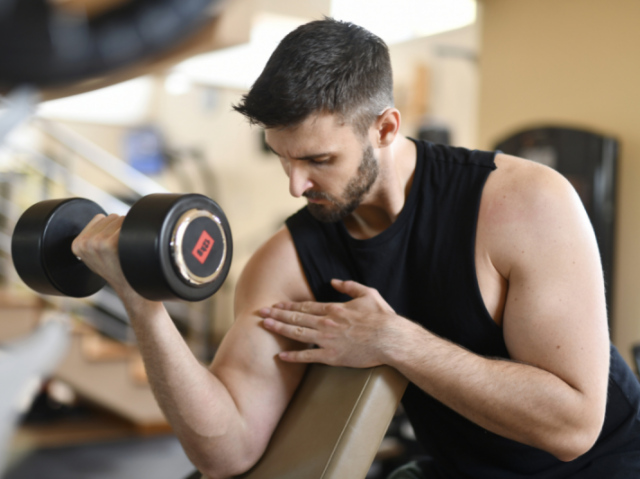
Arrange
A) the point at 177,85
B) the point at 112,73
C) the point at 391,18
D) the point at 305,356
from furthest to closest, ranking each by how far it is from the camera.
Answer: the point at 177,85 < the point at 391,18 < the point at 112,73 < the point at 305,356

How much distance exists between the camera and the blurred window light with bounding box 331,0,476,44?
4229 mm

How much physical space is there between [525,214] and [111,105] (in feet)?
24.2

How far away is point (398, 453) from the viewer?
272 cm

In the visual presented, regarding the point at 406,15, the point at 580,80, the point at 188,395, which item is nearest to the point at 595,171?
the point at 580,80

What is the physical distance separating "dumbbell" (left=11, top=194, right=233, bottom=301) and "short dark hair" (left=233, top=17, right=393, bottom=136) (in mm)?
259

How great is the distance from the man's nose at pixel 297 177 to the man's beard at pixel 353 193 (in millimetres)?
38

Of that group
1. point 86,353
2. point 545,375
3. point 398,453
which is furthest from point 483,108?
point 86,353

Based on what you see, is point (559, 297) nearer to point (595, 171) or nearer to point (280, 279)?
point (280, 279)

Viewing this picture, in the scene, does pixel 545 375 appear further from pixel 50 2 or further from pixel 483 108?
pixel 483 108

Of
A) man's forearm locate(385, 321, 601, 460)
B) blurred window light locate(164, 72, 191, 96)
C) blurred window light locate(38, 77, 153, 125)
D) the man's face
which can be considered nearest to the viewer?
man's forearm locate(385, 321, 601, 460)

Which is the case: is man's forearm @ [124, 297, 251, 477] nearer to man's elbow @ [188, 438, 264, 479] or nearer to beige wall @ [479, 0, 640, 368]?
man's elbow @ [188, 438, 264, 479]

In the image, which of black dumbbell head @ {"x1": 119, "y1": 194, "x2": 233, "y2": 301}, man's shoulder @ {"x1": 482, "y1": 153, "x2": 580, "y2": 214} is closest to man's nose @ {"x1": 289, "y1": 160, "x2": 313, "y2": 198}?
black dumbbell head @ {"x1": 119, "y1": 194, "x2": 233, "y2": 301}

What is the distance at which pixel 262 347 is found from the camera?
125 cm

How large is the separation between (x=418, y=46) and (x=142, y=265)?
419 cm
